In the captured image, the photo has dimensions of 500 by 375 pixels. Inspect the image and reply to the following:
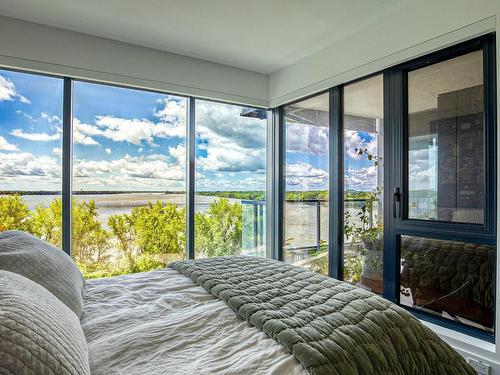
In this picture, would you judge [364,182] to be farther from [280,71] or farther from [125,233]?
[125,233]

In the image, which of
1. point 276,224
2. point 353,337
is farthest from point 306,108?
point 353,337

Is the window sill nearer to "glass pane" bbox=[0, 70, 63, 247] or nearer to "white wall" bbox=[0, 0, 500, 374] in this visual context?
"white wall" bbox=[0, 0, 500, 374]

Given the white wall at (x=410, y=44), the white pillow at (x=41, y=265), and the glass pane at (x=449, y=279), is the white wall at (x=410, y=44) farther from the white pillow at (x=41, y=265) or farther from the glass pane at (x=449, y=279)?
the white pillow at (x=41, y=265)

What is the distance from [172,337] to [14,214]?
2.35 meters

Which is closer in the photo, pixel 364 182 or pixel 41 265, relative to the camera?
pixel 41 265

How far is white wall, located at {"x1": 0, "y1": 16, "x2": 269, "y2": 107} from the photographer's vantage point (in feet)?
8.69

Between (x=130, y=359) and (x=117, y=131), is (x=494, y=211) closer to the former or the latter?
(x=130, y=359)

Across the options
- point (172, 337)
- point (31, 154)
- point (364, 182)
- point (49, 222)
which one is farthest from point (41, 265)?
point (364, 182)

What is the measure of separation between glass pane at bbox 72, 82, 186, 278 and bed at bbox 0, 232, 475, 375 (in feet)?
4.81

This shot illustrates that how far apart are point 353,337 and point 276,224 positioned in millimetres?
2862

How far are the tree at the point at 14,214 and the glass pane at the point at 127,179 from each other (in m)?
0.38

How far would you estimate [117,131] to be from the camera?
3.17 meters

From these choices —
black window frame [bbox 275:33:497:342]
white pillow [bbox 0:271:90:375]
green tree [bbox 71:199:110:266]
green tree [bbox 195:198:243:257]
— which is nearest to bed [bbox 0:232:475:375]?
white pillow [bbox 0:271:90:375]

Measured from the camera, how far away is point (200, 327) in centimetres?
125
